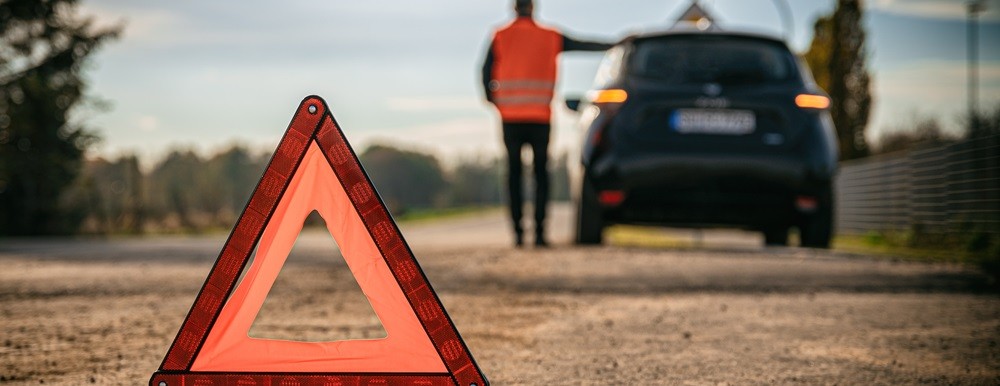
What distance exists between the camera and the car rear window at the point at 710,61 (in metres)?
8.18

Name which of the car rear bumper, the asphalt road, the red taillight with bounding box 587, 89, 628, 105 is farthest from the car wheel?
the red taillight with bounding box 587, 89, 628, 105

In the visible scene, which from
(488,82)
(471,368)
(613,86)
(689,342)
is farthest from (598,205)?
(471,368)

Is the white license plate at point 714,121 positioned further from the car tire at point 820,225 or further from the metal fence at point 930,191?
the metal fence at point 930,191

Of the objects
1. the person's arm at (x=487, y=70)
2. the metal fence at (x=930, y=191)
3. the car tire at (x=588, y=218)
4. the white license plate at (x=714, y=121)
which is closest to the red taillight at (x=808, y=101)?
the white license plate at (x=714, y=121)

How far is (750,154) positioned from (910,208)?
9937 mm

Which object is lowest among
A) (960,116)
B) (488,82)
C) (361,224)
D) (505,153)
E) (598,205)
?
(361,224)

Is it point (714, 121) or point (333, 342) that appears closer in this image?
point (333, 342)

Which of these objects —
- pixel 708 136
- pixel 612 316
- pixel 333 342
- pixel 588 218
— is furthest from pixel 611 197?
pixel 333 342

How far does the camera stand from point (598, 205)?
27.3 feet

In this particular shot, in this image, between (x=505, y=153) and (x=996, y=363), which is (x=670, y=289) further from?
(x=505, y=153)

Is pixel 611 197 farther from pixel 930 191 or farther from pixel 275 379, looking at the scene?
pixel 930 191

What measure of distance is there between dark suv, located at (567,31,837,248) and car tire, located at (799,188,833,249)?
3cm

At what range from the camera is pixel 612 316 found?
5.28 metres

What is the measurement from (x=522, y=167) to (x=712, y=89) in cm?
208
